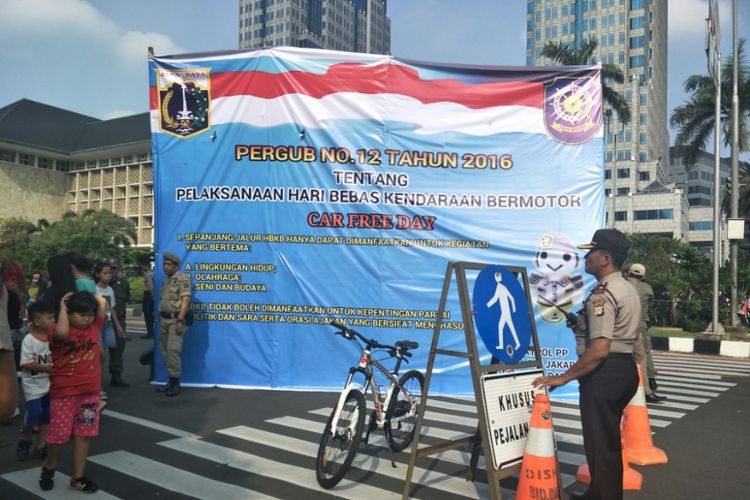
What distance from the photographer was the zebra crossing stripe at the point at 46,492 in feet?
14.7

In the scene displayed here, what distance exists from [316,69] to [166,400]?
16.2ft

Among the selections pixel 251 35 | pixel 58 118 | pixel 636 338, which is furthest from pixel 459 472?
pixel 251 35

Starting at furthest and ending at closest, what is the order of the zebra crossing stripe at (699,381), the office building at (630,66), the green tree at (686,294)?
the office building at (630,66)
the green tree at (686,294)
the zebra crossing stripe at (699,381)

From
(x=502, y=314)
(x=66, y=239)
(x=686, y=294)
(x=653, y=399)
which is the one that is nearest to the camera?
(x=502, y=314)

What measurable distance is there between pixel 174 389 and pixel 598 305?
20.2ft

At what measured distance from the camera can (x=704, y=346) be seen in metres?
16.7

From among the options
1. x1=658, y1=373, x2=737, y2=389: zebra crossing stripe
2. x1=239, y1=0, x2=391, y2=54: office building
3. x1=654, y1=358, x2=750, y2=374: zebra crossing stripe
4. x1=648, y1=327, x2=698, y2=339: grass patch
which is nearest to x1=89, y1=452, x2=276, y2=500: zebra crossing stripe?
x1=658, y1=373, x2=737, y2=389: zebra crossing stripe

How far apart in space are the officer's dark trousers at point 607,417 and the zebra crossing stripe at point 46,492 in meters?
3.36

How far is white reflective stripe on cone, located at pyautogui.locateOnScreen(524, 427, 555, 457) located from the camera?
3.81 m

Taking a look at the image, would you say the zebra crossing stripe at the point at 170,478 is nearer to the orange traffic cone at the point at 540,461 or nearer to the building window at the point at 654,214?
the orange traffic cone at the point at 540,461

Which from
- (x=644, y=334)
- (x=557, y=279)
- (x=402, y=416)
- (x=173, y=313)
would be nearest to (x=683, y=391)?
(x=644, y=334)

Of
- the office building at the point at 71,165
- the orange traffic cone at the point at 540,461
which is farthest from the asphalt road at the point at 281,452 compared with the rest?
the office building at the point at 71,165

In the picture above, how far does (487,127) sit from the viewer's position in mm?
8766

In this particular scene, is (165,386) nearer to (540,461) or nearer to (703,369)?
(540,461)
